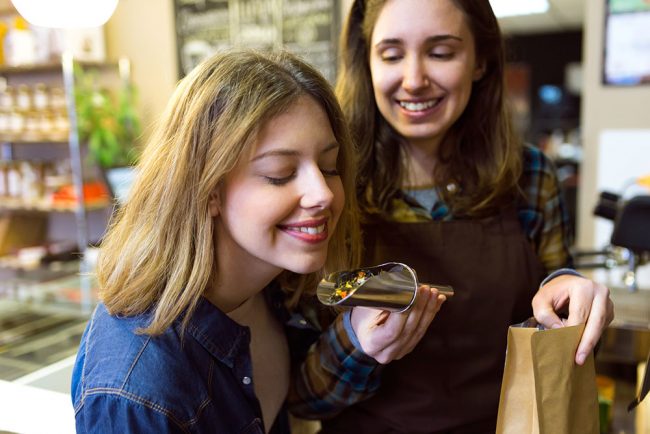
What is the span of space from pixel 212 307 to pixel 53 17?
6.12ft

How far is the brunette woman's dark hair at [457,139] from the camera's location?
4.03 feet

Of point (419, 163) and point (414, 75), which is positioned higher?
point (414, 75)

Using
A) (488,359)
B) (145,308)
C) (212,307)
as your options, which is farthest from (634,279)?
(145,308)

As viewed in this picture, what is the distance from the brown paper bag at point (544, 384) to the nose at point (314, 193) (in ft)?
1.13

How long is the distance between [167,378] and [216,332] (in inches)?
4.8

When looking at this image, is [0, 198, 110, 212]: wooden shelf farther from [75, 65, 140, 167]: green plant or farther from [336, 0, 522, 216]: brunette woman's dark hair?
[336, 0, 522, 216]: brunette woman's dark hair

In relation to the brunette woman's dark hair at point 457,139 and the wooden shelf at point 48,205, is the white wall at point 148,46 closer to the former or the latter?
the wooden shelf at point 48,205

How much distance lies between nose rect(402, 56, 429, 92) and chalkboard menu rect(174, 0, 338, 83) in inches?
92.5

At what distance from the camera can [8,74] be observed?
177 inches

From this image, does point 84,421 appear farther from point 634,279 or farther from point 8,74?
point 8,74

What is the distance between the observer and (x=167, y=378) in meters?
0.85

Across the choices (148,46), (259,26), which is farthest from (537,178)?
(148,46)

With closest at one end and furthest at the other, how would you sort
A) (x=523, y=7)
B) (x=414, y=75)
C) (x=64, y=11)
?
(x=414, y=75) < (x=64, y=11) < (x=523, y=7)

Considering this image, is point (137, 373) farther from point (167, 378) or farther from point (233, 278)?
point (233, 278)
